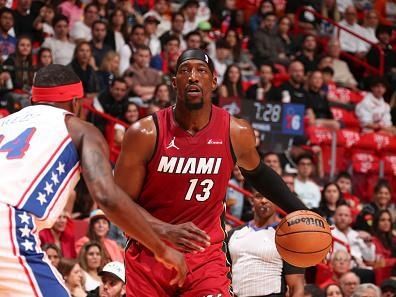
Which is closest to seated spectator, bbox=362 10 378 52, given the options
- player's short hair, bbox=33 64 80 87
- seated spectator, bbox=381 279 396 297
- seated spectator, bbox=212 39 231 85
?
seated spectator, bbox=212 39 231 85

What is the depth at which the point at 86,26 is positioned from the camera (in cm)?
1473

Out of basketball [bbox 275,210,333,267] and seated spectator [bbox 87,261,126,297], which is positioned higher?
basketball [bbox 275,210,333,267]

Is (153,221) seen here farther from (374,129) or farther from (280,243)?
(374,129)

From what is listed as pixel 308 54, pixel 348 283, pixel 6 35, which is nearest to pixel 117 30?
pixel 6 35

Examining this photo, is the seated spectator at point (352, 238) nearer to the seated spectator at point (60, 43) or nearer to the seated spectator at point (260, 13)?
the seated spectator at point (60, 43)

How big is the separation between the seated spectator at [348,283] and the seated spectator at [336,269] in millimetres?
191

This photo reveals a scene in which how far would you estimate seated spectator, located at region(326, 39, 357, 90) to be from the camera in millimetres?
17541

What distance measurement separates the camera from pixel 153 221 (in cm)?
552

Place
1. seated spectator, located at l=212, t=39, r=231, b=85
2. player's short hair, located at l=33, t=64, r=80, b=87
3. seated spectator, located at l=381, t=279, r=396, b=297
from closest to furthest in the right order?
1. player's short hair, located at l=33, t=64, r=80, b=87
2. seated spectator, located at l=381, t=279, r=396, b=297
3. seated spectator, located at l=212, t=39, r=231, b=85

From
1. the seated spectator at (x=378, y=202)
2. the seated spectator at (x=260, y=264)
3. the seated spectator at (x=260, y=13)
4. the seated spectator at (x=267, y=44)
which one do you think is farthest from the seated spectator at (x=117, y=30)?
the seated spectator at (x=260, y=264)

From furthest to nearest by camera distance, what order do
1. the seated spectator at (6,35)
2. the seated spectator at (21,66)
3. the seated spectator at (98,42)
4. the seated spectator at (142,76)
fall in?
the seated spectator at (98,42)
the seated spectator at (142,76)
the seated spectator at (6,35)
the seated spectator at (21,66)

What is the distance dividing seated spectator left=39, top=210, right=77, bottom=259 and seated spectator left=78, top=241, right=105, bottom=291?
500mm

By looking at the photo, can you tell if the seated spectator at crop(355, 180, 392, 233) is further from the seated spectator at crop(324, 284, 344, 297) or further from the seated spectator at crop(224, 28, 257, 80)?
the seated spectator at crop(224, 28, 257, 80)

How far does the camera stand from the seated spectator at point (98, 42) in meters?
14.0
